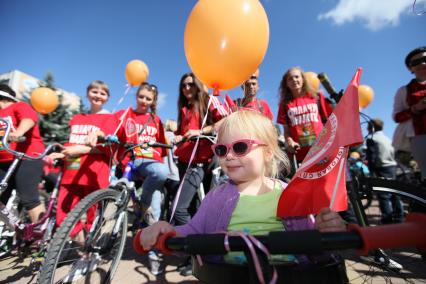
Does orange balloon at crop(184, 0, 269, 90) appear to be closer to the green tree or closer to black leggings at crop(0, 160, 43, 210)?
black leggings at crop(0, 160, 43, 210)

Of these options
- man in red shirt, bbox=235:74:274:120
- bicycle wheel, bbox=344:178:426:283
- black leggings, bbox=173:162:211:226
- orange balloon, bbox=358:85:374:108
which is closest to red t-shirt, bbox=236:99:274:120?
man in red shirt, bbox=235:74:274:120

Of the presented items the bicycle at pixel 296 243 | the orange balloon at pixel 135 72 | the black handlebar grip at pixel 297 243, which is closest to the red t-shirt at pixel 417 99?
the bicycle at pixel 296 243

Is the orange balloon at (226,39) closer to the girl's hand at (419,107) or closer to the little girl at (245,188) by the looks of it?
the little girl at (245,188)

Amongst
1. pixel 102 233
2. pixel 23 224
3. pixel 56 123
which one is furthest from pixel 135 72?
pixel 56 123

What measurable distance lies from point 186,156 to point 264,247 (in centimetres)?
220

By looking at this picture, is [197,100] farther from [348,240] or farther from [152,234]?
[348,240]

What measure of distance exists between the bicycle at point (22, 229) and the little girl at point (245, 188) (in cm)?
226

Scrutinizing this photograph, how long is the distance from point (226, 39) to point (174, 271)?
2.37 m

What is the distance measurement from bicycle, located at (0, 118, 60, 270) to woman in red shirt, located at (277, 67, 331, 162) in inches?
116

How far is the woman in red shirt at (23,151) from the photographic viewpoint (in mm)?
3006

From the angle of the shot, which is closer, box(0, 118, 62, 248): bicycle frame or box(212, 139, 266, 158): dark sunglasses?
box(212, 139, 266, 158): dark sunglasses

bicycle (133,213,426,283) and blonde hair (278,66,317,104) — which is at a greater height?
blonde hair (278,66,317,104)

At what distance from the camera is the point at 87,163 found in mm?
2979

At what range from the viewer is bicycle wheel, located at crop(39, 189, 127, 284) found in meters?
1.99
